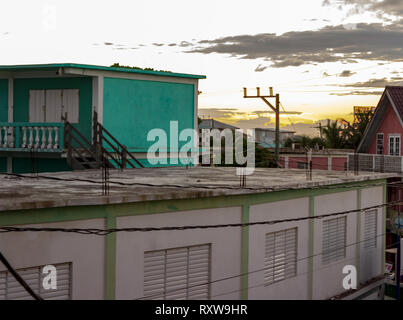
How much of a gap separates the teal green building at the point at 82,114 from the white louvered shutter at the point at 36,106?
4cm

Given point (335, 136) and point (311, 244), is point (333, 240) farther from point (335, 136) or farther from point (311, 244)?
point (335, 136)

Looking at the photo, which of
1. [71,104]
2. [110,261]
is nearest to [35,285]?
[110,261]

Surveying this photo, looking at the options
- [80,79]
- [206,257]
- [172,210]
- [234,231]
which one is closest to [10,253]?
[172,210]

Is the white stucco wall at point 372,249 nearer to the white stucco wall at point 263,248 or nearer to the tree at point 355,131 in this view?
the white stucco wall at point 263,248

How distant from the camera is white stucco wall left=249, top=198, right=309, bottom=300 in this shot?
51.4 ft

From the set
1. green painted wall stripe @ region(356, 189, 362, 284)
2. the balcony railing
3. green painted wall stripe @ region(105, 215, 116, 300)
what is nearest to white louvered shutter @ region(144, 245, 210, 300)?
green painted wall stripe @ region(105, 215, 116, 300)

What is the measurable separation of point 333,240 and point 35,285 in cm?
1169

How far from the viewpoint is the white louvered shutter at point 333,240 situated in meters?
19.2

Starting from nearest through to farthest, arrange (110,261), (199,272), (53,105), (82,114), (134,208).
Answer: (110,261)
(134,208)
(199,272)
(82,114)
(53,105)

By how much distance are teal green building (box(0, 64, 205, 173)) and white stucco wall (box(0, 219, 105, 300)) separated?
846cm

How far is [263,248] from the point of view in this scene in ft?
52.9

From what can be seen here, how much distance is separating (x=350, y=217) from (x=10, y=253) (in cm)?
1353

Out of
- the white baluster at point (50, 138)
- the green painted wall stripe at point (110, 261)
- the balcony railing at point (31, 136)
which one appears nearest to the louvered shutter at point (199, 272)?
the green painted wall stripe at point (110, 261)
